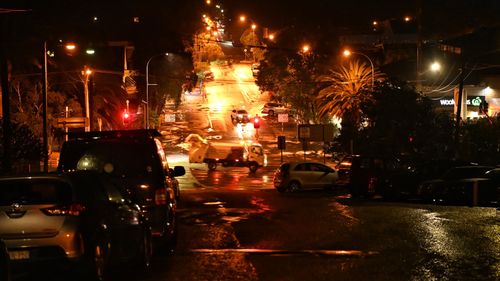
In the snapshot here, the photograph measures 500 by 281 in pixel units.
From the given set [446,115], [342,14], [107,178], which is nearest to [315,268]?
[107,178]

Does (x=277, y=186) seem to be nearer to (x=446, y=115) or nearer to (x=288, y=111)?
(x=446, y=115)

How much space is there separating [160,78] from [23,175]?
223ft

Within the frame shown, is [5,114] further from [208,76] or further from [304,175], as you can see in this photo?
[208,76]

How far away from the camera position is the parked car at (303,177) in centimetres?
3397

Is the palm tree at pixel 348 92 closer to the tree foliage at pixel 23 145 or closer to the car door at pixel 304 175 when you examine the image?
the car door at pixel 304 175

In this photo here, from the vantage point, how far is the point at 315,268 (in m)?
10.4

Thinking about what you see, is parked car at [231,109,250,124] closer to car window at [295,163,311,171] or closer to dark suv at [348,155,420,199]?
car window at [295,163,311,171]

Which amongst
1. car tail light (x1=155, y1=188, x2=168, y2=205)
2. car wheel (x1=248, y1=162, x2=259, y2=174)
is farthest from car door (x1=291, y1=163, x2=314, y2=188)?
car tail light (x1=155, y1=188, x2=168, y2=205)

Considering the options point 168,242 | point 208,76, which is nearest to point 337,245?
point 168,242

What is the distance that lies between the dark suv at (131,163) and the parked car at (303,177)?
2263cm

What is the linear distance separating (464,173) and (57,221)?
18.8 meters

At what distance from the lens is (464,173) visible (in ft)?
79.9

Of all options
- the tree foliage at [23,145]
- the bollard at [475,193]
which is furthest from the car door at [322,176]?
the tree foliage at [23,145]

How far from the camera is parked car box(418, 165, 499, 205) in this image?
22141 millimetres
